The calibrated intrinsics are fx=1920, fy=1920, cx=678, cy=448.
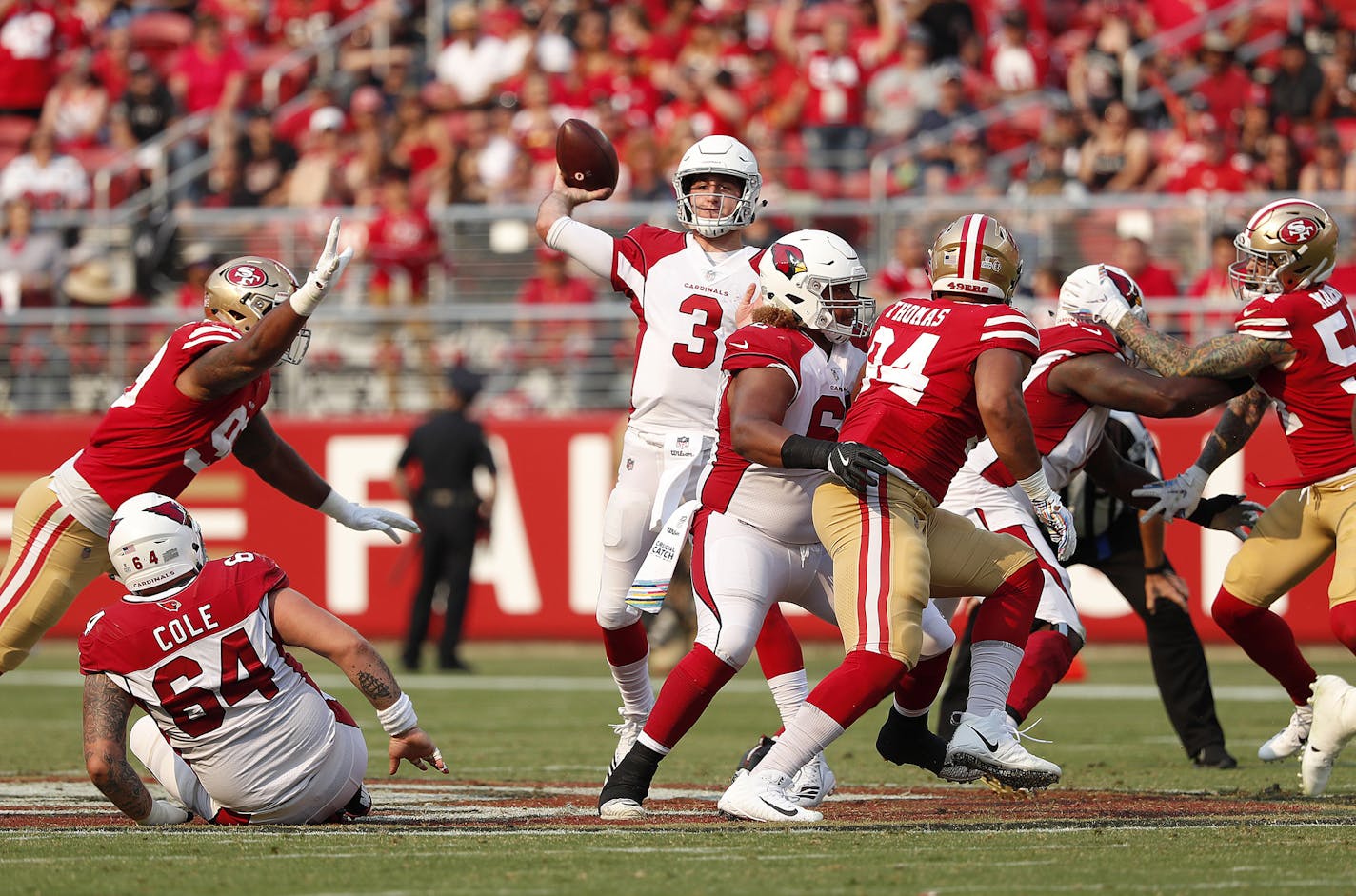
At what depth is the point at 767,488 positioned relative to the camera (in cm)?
622

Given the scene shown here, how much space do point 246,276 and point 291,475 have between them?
0.80 meters

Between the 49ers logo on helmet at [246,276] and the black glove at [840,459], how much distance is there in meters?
2.30

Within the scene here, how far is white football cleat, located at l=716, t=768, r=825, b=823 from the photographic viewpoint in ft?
19.2

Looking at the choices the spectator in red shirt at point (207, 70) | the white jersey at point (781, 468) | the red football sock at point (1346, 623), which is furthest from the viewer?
the spectator in red shirt at point (207, 70)

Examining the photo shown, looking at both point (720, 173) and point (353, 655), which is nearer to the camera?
point (353, 655)

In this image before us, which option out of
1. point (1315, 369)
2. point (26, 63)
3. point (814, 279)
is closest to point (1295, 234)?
point (1315, 369)

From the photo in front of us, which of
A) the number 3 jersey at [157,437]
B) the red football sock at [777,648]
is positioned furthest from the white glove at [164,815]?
the red football sock at [777,648]

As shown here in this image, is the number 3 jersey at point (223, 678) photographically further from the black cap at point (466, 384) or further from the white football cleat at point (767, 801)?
the black cap at point (466, 384)

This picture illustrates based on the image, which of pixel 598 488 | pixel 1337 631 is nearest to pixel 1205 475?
pixel 1337 631

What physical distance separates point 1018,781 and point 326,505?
2840mm

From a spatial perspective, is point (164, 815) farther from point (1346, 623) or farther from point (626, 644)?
point (1346, 623)

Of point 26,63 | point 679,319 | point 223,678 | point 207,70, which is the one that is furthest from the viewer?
point 26,63

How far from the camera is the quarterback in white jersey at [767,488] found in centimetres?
601

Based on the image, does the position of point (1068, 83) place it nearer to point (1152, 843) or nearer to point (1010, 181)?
point (1010, 181)
